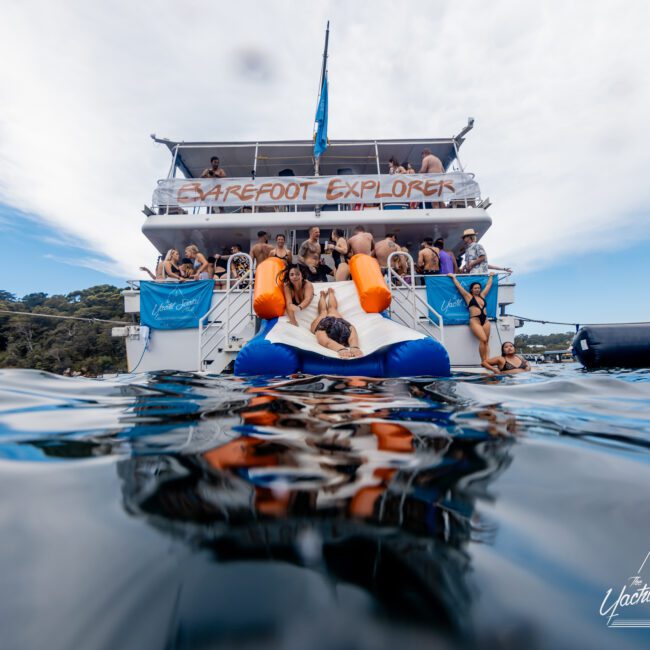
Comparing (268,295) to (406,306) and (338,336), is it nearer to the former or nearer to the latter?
(338,336)

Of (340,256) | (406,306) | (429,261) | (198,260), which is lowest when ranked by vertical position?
(406,306)

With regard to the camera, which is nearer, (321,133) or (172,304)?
(172,304)

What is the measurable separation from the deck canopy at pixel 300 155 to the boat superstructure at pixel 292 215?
2 centimetres

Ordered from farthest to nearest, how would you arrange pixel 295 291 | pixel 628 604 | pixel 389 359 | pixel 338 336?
pixel 295 291 < pixel 338 336 < pixel 389 359 < pixel 628 604

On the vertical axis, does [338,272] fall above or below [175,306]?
above

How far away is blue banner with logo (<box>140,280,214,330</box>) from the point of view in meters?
4.62

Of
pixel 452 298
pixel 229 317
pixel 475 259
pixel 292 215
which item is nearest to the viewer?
pixel 229 317

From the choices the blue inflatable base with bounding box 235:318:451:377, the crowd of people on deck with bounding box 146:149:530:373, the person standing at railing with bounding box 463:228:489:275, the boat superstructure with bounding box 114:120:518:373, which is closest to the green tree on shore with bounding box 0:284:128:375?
the boat superstructure with bounding box 114:120:518:373

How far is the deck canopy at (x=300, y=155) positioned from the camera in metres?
7.20

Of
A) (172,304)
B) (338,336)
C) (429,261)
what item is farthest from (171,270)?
(429,261)

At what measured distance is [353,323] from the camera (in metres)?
3.81

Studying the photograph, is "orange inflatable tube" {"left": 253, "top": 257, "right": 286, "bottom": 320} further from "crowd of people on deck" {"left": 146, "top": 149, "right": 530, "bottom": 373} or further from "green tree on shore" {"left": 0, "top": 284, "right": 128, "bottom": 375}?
"green tree on shore" {"left": 0, "top": 284, "right": 128, "bottom": 375}

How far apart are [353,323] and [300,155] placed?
220 inches

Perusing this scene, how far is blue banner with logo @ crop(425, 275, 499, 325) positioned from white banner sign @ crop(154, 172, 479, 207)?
6.76ft
